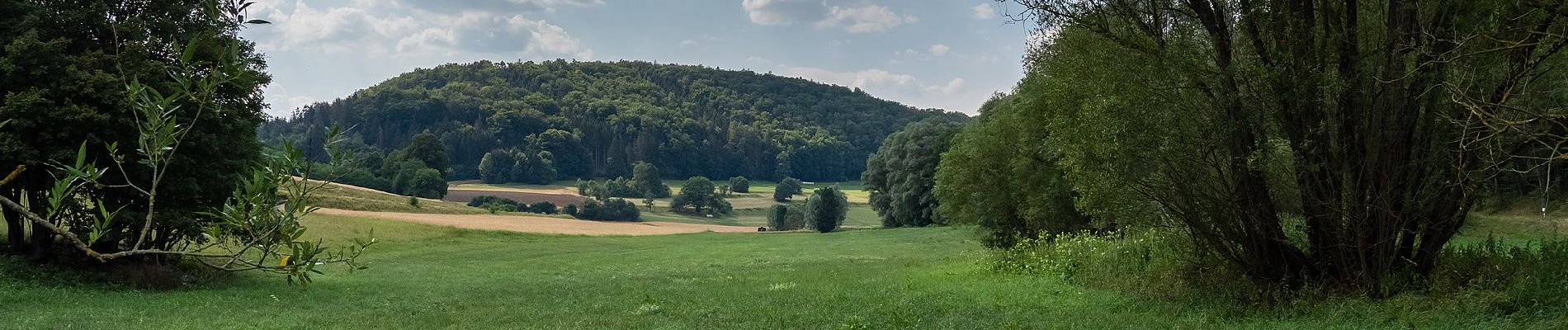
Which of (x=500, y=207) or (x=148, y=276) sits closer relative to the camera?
(x=148, y=276)

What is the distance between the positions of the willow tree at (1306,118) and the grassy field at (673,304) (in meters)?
1.37

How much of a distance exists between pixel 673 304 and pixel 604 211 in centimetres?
10281

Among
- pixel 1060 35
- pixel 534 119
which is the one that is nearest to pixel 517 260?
pixel 1060 35

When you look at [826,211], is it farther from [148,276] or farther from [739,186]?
[739,186]

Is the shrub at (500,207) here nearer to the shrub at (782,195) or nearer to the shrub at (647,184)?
the shrub at (647,184)

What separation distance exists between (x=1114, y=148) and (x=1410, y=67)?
368 centimetres

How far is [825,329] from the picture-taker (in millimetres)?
12188

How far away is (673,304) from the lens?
16688mm

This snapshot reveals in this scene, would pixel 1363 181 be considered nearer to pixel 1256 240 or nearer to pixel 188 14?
pixel 1256 240

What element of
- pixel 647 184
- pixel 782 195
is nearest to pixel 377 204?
pixel 647 184

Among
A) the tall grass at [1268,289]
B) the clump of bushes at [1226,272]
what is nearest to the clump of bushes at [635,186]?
the clump of bushes at [1226,272]

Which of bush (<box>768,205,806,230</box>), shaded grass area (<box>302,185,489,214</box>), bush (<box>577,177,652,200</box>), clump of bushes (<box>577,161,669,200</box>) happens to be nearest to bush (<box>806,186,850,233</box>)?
bush (<box>768,205,806,230</box>)

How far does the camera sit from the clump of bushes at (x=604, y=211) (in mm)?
116625

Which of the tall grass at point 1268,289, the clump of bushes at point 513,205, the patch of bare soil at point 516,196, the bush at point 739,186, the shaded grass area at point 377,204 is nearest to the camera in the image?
the tall grass at point 1268,289
